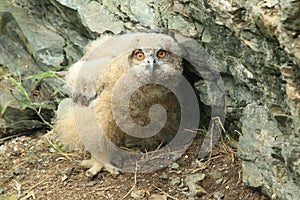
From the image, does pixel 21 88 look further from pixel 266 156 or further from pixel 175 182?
pixel 266 156

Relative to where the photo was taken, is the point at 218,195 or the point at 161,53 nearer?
the point at 218,195

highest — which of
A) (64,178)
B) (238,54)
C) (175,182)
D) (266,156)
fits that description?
(238,54)

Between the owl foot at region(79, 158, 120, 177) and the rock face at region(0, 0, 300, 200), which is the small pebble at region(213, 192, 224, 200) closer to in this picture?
the rock face at region(0, 0, 300, 200)

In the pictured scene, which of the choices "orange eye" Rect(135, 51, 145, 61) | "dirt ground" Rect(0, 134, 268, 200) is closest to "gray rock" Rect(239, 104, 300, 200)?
"dirt ground" Rect(0, 134, 268, 200)

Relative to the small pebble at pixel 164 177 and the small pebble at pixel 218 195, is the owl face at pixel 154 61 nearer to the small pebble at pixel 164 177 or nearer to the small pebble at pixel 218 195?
the small pebble at pixel 164 177

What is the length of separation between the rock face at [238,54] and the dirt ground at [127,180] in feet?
1.15

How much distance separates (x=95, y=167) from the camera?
468cm

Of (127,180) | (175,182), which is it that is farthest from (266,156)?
(127,180)

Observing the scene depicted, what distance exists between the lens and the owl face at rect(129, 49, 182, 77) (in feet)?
14.3

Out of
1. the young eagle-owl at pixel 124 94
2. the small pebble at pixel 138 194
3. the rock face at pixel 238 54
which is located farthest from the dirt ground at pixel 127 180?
the rock face at pixel 238 54

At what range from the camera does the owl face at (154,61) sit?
4348 mm

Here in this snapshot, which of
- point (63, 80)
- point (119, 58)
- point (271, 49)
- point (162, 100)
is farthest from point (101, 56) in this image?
point (271, 49)

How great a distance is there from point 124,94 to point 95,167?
0.77 metres

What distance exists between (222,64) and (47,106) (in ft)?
7.42
